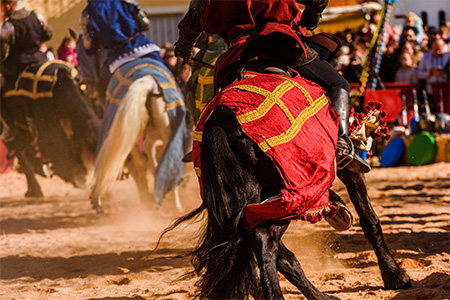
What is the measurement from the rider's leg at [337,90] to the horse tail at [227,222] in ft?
2.17

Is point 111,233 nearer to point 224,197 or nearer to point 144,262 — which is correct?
point 144,262

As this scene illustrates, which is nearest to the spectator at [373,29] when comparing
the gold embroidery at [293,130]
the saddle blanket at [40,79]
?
the saddle blanket at [40,79]

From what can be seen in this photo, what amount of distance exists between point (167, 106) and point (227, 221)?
4951mm

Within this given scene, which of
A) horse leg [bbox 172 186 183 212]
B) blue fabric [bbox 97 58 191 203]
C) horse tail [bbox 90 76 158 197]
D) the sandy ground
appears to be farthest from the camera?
horse leg [bbox 172 186 183 212]

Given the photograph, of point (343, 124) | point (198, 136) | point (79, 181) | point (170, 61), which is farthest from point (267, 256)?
point (170, 61)

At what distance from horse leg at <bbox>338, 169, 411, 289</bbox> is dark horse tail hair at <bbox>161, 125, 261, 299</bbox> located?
1.33 meters

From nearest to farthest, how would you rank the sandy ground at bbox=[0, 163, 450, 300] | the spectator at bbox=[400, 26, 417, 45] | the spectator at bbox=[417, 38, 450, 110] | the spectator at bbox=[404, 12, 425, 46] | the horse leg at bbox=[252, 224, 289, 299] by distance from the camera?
1. the horse leg at bbox=[252, 224, 289, 299]
2. the sandy ground at bbox=[0, 163, 450, 300]
3. the spectator at bbox=[417, 38, 450, 110]
4. the spectator at bbox=[400, 26, 417, 45]
5. the spectator at bbox=[404, 12, 425, 46]

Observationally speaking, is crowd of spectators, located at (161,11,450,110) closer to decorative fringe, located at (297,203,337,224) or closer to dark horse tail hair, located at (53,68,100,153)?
dark horse tail hair, located at (53,68,100,153)

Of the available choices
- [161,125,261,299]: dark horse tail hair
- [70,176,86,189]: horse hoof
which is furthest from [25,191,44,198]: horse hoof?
[161,125,261,299]: dark horse tail hair

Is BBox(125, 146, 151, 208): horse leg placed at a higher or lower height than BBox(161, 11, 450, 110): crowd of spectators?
lower

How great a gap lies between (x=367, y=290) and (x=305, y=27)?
1749mm

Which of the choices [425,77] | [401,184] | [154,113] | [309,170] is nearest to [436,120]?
[425,77]

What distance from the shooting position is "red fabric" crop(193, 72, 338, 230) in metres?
3.09

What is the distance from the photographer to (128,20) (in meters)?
7.96
